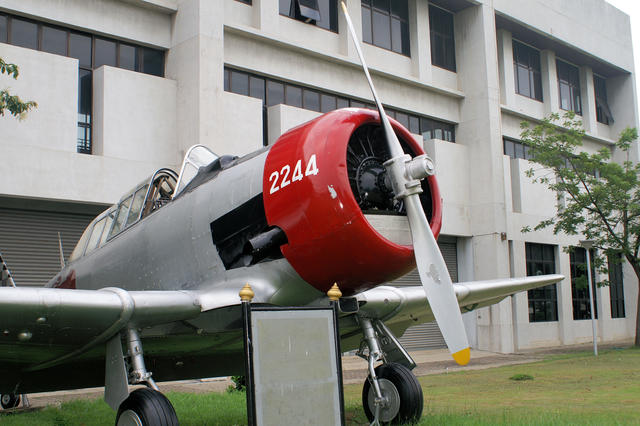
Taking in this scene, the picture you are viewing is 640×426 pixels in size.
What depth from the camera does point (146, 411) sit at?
4.80 metres

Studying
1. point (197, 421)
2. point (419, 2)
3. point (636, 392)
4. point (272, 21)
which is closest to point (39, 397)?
point (197, 421)

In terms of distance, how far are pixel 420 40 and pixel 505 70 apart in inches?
192

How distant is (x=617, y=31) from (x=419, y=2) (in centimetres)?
1299

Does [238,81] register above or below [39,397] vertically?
above

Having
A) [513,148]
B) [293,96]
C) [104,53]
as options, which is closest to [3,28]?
[104,53]

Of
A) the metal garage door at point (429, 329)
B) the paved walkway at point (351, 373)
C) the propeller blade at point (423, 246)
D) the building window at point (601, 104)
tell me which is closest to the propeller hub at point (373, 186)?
the propeller blade at point (423, 246)

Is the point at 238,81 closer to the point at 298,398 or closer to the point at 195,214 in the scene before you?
the point at 195,214

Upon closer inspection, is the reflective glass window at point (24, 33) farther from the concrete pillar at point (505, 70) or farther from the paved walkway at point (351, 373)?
the concrete pillar at point (505, 70)

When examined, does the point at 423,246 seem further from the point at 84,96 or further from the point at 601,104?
the point at 601,104

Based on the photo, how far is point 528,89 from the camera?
1072 inches

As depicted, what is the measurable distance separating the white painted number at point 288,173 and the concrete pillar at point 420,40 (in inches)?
698

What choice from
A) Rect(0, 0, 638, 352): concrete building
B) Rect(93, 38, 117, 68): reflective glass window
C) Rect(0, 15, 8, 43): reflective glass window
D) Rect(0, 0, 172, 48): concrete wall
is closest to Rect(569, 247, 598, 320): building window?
Rect(0, 0, 638, 352): concrete building

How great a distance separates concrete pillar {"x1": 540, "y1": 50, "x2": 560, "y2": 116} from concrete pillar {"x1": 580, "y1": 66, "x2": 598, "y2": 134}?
2909mm

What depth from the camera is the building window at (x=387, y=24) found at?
21.4 meters
